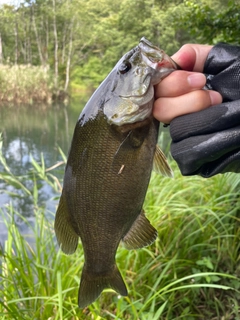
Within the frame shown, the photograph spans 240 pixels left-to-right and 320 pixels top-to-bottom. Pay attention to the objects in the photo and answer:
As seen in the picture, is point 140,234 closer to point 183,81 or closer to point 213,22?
point 183,81

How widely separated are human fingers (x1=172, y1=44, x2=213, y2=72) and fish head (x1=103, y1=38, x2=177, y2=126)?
4.2 inches

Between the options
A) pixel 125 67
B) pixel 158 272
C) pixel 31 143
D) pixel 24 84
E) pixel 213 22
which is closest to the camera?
pixel 125 67

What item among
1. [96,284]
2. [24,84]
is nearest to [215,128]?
[96,284]

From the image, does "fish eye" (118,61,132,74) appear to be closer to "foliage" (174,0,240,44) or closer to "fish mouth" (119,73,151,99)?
"fish mouth" (119,73,151,99)

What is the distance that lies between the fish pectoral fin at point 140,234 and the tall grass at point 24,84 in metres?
6.91

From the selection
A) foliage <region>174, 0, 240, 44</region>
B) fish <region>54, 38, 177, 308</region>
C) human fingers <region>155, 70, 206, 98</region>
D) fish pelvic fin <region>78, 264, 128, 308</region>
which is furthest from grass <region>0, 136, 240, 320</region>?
foliage <region>174, 0, 240, 44</region>

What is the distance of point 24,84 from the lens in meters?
10.2

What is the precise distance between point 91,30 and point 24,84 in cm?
1408

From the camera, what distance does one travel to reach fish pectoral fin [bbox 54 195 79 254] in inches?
57.3

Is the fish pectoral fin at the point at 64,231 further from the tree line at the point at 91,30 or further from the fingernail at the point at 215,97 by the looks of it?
the tree line at the point at 91,30

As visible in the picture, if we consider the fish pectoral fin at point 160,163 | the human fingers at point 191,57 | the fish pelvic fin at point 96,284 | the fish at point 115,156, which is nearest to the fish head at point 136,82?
the fish at point 115,156

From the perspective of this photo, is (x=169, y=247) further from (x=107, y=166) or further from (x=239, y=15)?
(x=239, y=15)

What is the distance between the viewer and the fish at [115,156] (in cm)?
126

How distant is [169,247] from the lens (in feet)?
8.37
